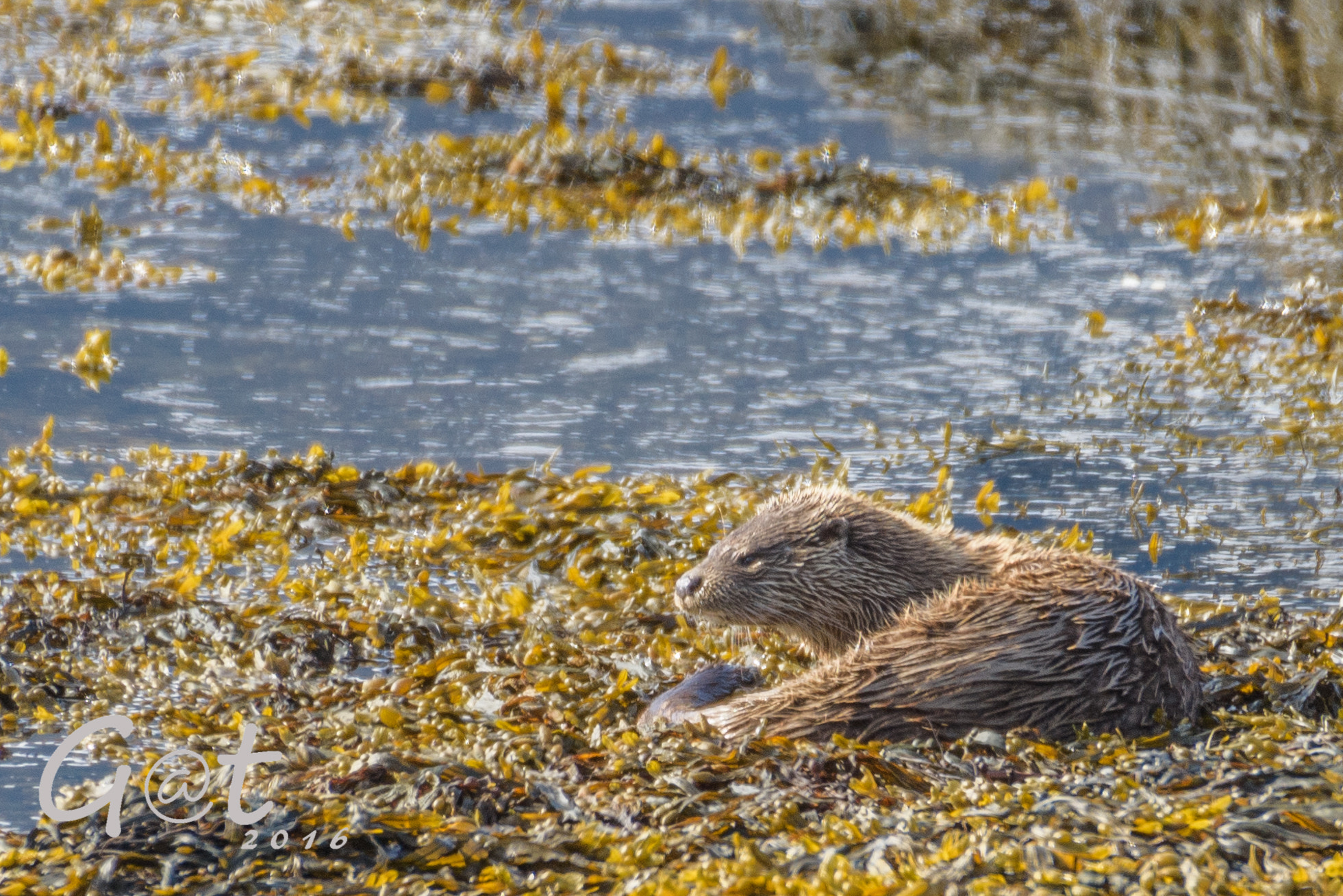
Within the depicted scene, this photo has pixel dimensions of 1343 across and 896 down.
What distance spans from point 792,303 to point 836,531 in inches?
201

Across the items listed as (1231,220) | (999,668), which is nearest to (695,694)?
(999,668)

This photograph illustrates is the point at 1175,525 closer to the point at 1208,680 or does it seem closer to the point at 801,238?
the point at 1208,680

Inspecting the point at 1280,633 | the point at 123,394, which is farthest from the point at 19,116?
the point at 1280,633

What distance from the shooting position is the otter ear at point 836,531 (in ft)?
17.2

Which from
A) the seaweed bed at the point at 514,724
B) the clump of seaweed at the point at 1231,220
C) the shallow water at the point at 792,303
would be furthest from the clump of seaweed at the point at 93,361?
the clump of seaweed at the point at 1231,220

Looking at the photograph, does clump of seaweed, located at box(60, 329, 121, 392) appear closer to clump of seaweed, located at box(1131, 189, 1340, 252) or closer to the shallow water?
the shallow water

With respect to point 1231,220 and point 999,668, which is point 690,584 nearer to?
point 999,668

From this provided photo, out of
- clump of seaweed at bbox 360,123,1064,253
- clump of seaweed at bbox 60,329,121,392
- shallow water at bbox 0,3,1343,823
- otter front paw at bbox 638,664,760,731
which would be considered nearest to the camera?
otter front paw at bbox 638,664,760,731

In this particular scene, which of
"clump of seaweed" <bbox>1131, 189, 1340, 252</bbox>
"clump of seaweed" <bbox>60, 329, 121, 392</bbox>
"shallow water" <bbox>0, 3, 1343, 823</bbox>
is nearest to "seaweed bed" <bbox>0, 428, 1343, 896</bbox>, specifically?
"shallow water" <bbox>0, 3, 1343, 823</bbox>

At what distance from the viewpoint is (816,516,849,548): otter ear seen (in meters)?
5.25

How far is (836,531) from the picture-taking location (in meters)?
5.27

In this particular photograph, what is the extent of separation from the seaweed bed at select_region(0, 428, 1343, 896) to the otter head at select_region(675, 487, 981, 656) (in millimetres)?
264

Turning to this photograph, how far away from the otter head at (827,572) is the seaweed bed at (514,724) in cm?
26

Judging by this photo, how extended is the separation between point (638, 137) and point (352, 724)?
893cm
